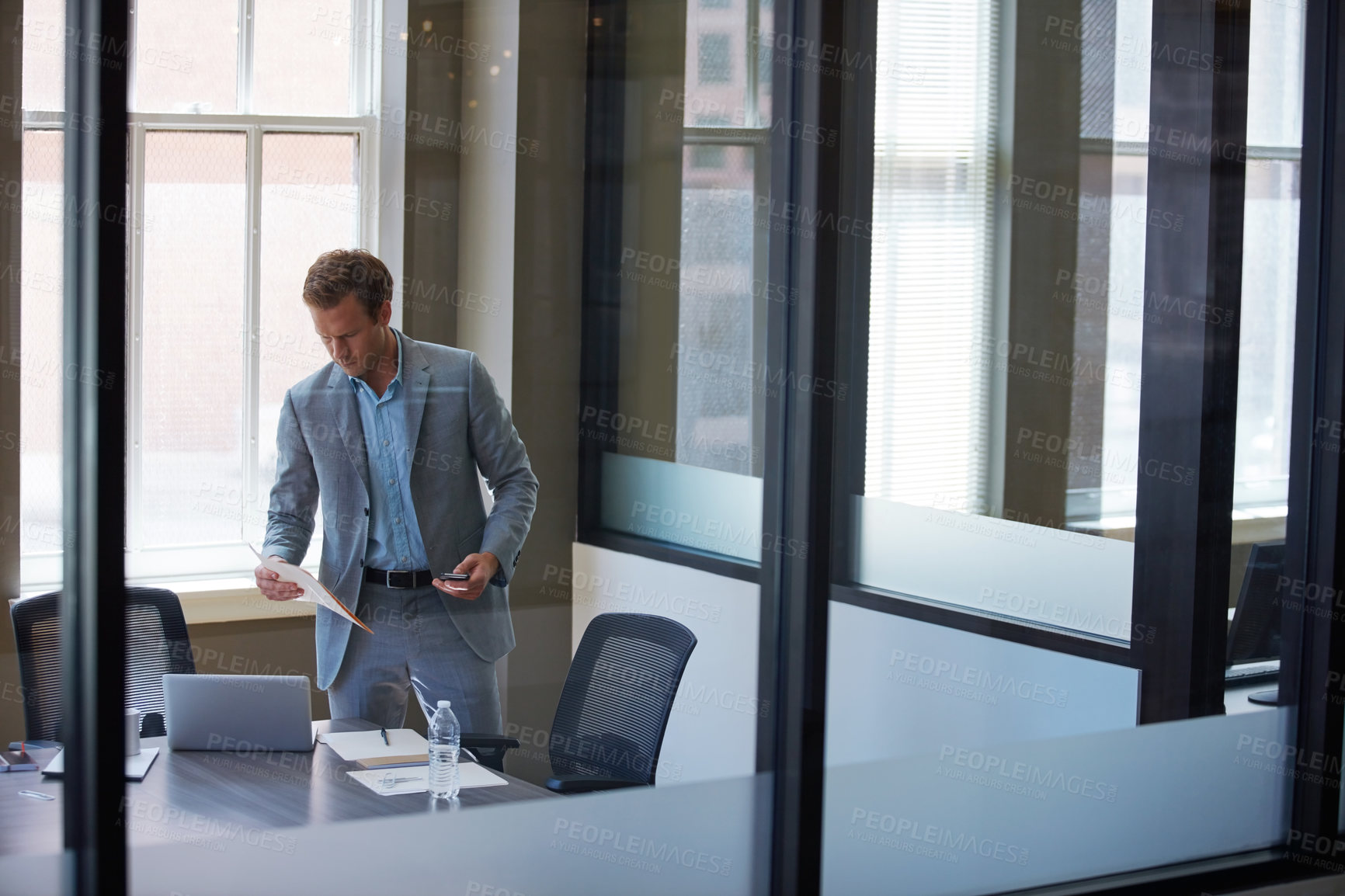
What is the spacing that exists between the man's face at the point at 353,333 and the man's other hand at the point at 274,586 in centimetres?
42

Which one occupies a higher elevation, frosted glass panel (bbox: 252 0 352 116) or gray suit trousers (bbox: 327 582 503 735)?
frosted glass panel (bbox: 252 0 352 116)

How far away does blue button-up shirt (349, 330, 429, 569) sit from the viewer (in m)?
2.55

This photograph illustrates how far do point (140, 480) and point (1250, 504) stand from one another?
274cm

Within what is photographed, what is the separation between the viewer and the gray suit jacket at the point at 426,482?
8.30 feet

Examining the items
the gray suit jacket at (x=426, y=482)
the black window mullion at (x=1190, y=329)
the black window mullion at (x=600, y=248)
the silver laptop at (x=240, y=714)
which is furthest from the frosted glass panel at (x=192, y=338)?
the black window mullion at (x=1190, y=329)

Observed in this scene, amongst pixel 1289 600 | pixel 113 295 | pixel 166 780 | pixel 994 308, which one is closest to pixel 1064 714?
pixel 1289 600

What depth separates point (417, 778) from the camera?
2.59 m

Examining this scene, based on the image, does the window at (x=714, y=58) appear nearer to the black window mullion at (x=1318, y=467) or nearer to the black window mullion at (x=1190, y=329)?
the black window mullion at (x=1190, y=329)

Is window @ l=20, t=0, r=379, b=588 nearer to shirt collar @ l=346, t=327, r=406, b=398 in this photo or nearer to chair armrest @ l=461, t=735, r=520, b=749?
shirt collar @ l=346, t=327, r=406, b=398

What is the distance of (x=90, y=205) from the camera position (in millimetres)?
2055

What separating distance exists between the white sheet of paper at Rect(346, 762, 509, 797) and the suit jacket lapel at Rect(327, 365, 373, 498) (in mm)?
645

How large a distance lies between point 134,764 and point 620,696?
3.31ft

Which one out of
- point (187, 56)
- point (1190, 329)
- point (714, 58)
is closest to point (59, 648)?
point (187, 56)

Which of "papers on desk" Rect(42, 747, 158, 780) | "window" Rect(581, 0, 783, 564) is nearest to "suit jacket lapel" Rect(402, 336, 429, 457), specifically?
"window" Rect(581, 0, 783, 564)
